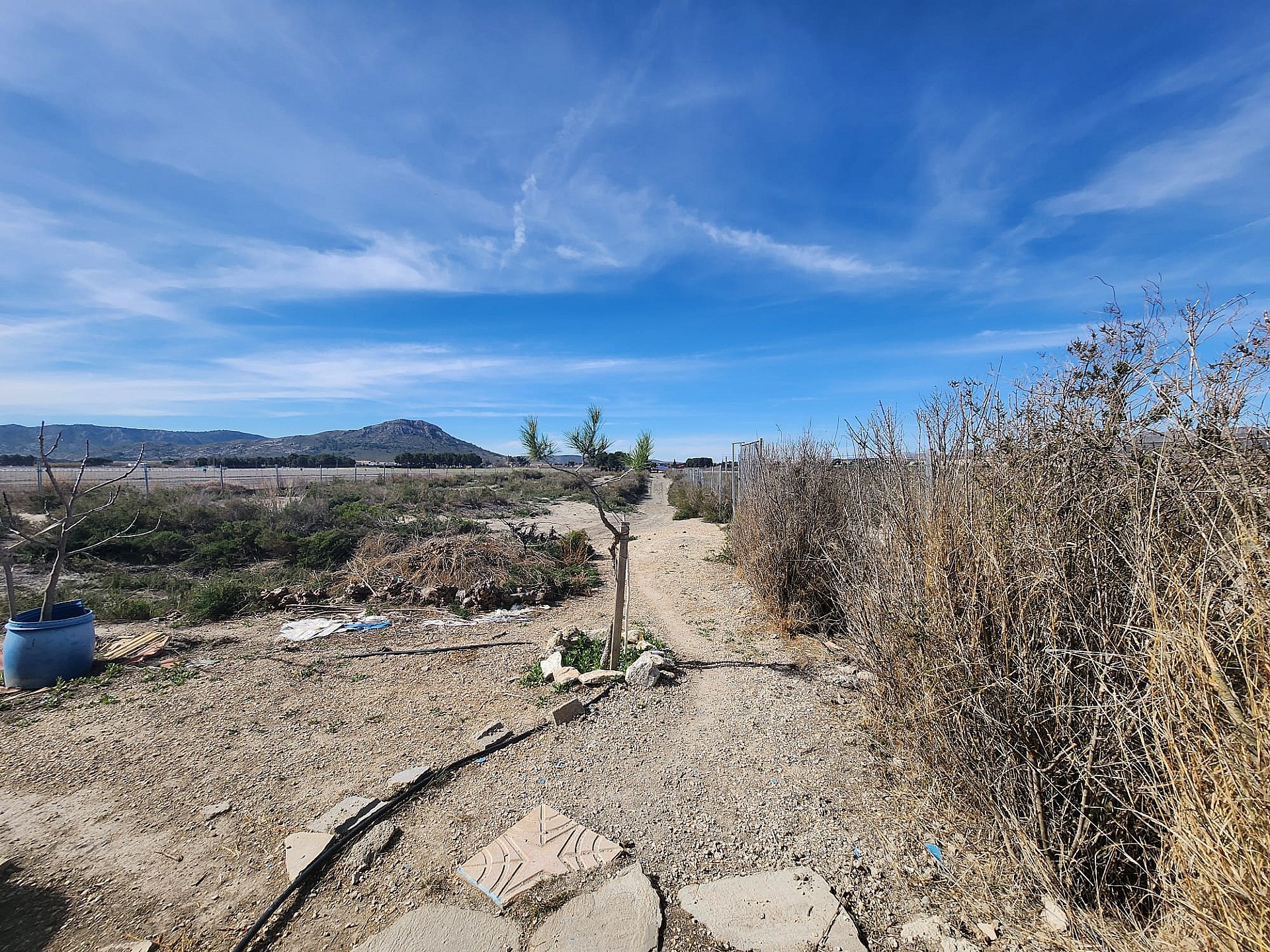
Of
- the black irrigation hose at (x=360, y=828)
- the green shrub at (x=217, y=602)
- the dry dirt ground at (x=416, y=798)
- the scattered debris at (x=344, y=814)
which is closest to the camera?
the black irrigation hose at (x=360, y=828)

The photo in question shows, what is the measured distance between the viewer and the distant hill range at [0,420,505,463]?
280ft

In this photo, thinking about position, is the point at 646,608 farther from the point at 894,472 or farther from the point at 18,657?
the point at 18,657

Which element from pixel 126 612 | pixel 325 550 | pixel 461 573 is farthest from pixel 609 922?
pixel 325 550

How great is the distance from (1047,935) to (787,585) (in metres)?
4.05

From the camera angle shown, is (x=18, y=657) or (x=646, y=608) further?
(x=646, y=608)

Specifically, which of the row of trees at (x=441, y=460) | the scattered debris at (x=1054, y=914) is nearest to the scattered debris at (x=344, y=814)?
the scattered debris at (x=1054, y=914)

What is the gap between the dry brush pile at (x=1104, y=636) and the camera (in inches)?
61.1

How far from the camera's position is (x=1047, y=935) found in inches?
79.0

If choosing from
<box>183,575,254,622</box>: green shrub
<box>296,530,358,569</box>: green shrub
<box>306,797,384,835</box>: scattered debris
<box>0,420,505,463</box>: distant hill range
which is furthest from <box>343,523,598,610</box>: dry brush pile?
<box>0,420,505,463</box>: distant hill range

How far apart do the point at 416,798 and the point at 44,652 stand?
3745 mm

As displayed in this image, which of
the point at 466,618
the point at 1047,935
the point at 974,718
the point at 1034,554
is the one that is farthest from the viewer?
the point at 466,618

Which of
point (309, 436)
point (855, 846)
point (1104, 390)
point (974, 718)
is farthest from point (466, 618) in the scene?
point (309, 436)

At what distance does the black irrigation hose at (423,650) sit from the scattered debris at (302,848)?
2756mm

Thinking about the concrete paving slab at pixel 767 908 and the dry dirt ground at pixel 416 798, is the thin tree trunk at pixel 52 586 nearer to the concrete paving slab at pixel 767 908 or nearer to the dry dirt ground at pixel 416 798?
the dry dirt ground at pixel 416 798
